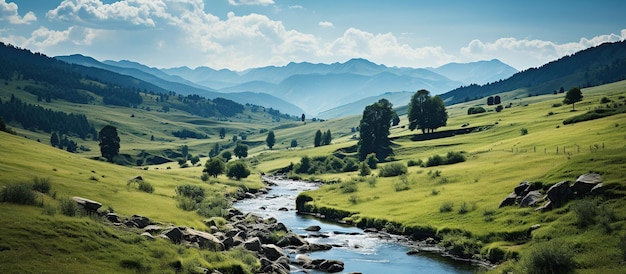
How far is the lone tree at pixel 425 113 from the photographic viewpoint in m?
189

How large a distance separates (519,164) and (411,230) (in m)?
27.5

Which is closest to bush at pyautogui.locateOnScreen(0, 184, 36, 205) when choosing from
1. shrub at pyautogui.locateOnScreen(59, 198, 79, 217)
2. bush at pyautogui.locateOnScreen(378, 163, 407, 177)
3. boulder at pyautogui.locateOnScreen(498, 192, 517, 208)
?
shrub at pyautogui.locateOnScreen(59, 198, 79, 217)

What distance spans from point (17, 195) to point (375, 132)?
141 meters

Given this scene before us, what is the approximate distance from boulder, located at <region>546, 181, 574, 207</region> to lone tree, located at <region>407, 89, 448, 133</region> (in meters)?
136

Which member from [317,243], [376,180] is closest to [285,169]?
[376,180]

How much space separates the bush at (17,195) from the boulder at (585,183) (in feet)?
176

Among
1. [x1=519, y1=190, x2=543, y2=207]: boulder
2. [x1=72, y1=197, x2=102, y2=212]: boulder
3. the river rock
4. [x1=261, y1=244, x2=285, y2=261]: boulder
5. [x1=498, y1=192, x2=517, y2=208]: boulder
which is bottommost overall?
the river rock

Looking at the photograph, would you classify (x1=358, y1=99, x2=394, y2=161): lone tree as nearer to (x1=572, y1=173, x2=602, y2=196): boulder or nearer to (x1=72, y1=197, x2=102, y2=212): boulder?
(x1=572, y1=173, x2=602, y2=196): boulder

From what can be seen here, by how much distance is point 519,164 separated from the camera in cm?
8300

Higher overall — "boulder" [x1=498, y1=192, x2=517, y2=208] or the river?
"boulder" [x1=498, y1=192, x2=517, y2=208]

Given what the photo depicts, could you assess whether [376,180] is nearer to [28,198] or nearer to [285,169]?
[28,198]

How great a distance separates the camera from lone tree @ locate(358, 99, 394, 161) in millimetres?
174375

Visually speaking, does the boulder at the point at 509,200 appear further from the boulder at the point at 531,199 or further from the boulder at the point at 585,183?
the boulder at the point at 585,183

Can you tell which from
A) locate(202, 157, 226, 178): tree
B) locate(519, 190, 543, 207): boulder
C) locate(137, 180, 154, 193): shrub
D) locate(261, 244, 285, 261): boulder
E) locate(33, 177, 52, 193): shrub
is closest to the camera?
locate(33, 177, 52, 193): shrub
